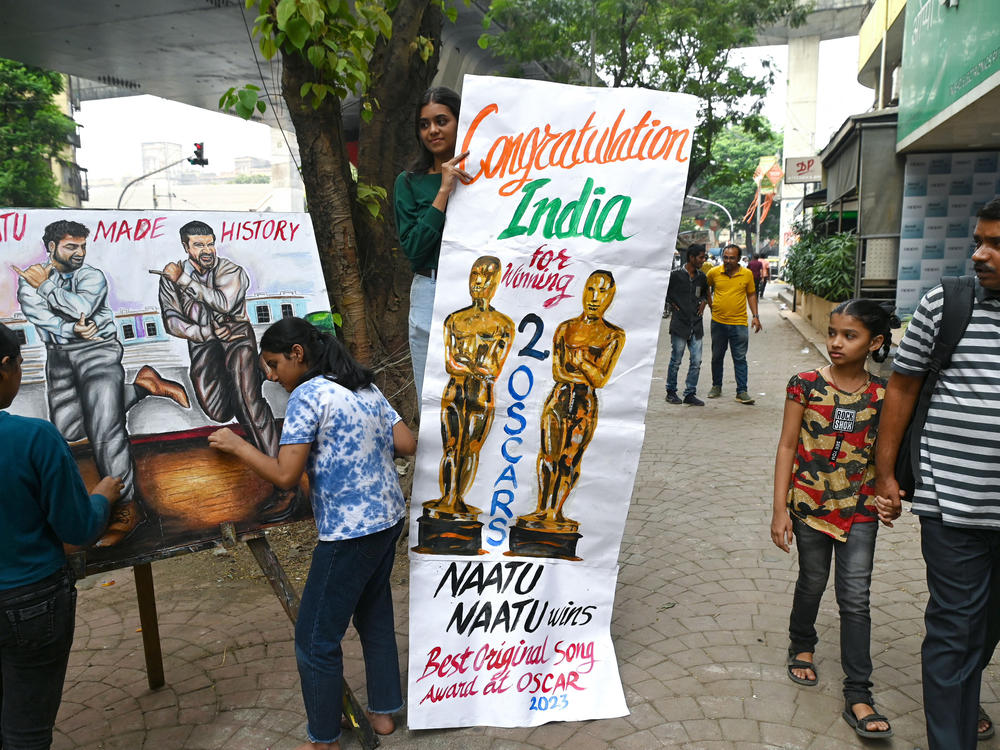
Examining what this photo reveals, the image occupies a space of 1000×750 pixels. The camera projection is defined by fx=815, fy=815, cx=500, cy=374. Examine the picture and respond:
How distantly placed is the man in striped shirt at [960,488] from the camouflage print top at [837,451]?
0.34 meters

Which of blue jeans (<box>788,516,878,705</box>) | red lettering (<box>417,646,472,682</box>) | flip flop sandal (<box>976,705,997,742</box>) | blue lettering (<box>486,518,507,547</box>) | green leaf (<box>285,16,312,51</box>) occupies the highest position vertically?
green leaf (<box>285,16,312,51</box>)

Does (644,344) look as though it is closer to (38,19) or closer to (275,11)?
(275,11)

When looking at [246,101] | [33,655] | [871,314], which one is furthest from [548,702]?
[246,101]

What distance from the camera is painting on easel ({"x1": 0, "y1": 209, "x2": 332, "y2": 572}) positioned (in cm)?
273

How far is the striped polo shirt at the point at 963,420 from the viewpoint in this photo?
252cm

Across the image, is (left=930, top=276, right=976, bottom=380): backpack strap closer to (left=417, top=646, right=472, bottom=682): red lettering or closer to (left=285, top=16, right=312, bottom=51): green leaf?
(left=417, top=646, right=472, bottom=682): red lettering

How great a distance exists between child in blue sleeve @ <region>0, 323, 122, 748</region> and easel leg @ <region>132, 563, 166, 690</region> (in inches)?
30.1

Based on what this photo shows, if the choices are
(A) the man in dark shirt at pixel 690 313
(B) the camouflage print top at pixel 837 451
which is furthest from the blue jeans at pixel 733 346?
(B) the camouflage print top at pixel 837 451

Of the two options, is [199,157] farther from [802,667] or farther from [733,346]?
[802,667]

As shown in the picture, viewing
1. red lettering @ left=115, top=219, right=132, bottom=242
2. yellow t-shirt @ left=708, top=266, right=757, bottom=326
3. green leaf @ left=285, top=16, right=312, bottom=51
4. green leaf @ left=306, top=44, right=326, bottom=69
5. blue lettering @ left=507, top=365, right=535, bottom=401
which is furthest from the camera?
yellow t-shirt @ left=708, top=266, right=757, bottom=326

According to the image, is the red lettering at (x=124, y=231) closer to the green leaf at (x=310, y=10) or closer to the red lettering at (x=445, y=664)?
the green leaf at (x=310, y=10)

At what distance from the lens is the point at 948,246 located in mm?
11680

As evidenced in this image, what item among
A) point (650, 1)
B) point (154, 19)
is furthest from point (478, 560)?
point (650, 1)

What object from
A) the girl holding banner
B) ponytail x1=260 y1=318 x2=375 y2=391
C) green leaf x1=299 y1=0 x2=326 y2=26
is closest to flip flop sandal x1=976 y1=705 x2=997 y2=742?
the girl holding banner
